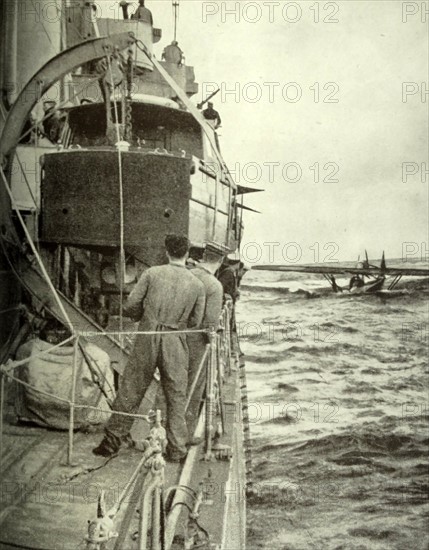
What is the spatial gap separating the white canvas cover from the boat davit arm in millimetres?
764

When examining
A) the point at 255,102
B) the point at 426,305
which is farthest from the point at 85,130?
the point at 426,305

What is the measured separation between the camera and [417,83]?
260 centimetres

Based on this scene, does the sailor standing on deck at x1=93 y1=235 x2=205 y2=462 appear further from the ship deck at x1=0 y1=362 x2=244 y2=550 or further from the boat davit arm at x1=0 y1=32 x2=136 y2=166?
the boat davit arm at x1=0 y1=32 x2=136 y2=166

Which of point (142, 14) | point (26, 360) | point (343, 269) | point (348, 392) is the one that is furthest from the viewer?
point (348, 392)

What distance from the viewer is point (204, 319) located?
2178 mm

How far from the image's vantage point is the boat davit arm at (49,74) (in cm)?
208

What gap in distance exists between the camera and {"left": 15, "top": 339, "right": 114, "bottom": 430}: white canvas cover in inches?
86.9

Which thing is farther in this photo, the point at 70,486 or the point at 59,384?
the point at 59,384

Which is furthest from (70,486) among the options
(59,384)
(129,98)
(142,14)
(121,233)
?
(142,14)

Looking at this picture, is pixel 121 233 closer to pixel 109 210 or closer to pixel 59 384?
pixel 109 210

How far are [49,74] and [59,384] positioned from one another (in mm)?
1177

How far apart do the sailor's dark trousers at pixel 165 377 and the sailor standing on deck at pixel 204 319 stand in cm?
8

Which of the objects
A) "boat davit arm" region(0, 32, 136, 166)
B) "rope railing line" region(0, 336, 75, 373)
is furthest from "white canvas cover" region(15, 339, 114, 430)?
"boat davit arm" region(0, 32, 136, 166)

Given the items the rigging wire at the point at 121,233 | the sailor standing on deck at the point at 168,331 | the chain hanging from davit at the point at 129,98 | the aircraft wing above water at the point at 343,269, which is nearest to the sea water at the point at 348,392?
the aircraft wing above water at the point at 343,269
